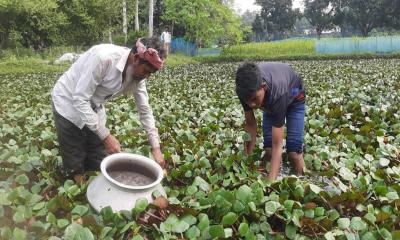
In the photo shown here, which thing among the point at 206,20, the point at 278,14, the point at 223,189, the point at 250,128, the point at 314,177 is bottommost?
the point at 314,177

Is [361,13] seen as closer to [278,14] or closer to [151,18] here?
[278,14]

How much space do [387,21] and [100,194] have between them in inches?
1614

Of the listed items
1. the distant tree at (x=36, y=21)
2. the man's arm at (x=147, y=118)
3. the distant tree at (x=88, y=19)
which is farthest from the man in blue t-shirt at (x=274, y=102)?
the distant tree at (x=36, y=21)

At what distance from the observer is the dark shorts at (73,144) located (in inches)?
121

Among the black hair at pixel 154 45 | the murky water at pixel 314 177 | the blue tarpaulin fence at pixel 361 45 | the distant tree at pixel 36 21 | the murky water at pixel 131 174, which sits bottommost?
the murky water at pixel 314 177

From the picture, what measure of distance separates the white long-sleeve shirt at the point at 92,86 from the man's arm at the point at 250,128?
0.87 meters

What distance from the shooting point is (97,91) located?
292 centimetres

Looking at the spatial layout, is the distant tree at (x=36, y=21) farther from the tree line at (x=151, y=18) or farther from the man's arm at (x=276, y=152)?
the man's arm at (x=276, y=152)

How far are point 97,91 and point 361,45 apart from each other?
2575 centimetres

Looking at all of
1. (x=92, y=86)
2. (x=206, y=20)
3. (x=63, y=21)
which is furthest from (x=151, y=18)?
(x=92, y=86)

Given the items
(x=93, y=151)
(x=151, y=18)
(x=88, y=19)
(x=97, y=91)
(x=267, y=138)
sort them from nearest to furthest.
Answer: (x=97, y=91), (x=93, y=151), (x=267, y=138), (x=88, y=19), (x=151, y=18)

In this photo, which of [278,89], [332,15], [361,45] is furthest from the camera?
[332,15]

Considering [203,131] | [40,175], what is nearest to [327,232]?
[40,175]

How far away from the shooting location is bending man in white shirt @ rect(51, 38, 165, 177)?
103 inches
